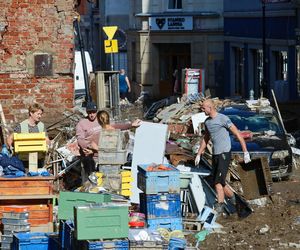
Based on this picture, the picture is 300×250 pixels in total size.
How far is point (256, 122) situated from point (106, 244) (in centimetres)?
A: 1052

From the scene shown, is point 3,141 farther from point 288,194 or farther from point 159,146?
point 288,194

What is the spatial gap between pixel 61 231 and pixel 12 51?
23.4 feet

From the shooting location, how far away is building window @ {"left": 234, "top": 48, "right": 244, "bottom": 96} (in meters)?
40.8

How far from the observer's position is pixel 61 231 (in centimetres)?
1291

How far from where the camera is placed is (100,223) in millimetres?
11930

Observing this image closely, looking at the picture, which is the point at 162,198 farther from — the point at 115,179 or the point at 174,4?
the point at 174,4

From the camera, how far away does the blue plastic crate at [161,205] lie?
14.5 m

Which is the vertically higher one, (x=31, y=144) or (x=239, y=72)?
(x=31, y=144)

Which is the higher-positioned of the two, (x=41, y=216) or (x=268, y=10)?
(x=268, y=10)

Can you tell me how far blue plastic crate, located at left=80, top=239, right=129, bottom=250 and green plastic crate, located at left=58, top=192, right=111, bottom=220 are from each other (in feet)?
5.62

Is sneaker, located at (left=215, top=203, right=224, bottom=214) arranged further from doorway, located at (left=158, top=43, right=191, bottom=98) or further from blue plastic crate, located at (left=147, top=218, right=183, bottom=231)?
doorway, located at (left=158, top=43, right=191, bottom=98)

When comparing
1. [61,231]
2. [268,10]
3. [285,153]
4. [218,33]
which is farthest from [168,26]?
[61,231]

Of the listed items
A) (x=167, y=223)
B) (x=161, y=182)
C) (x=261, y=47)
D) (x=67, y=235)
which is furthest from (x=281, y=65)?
(x=67, y=235)

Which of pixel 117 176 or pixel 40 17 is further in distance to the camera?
pixel 40 17
